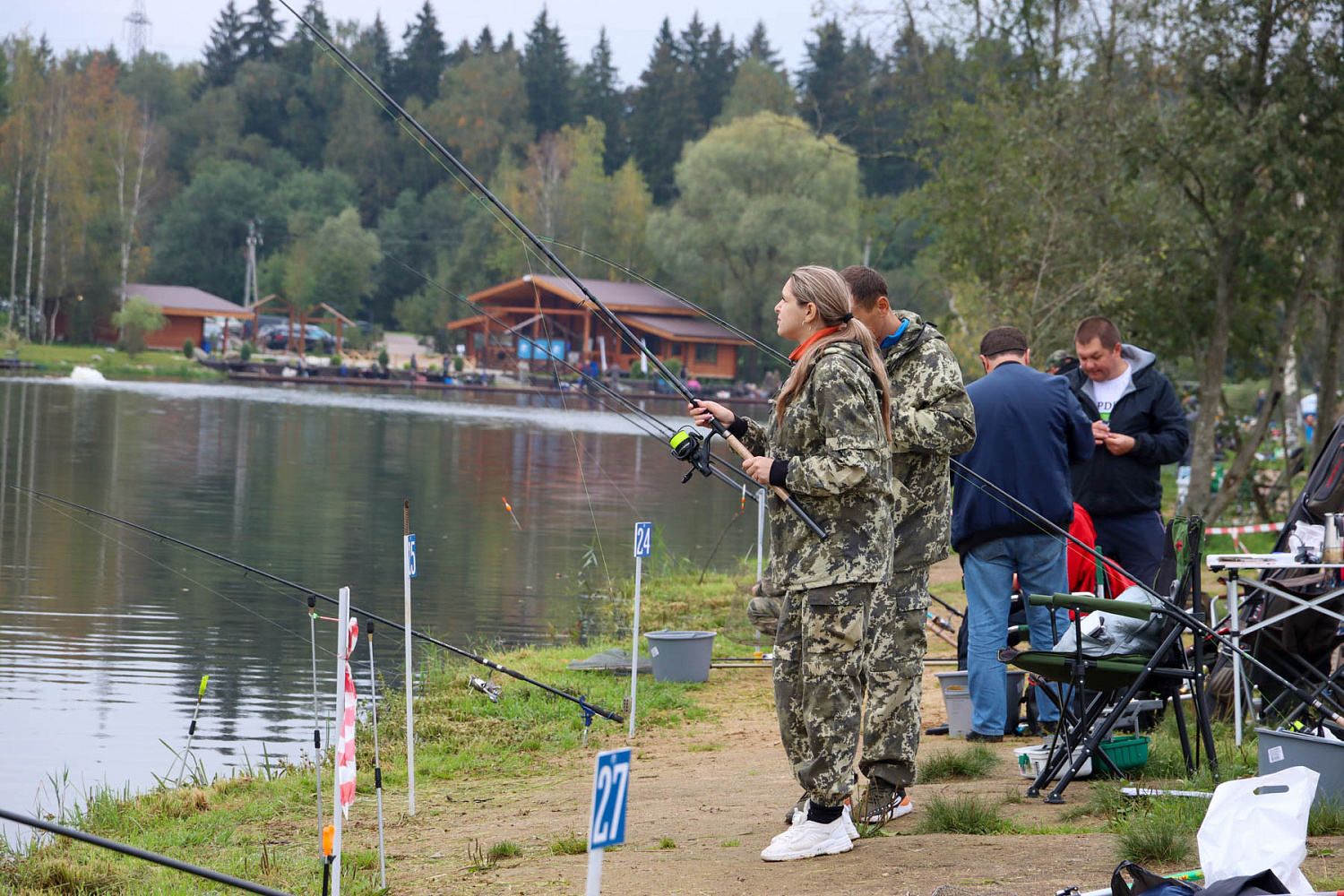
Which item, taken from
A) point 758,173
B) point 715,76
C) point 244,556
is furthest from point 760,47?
point 244,556

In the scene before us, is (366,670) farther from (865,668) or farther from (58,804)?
(865,668)

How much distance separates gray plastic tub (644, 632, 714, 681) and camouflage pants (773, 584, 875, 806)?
3674 mm

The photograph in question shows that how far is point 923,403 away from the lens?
427cm

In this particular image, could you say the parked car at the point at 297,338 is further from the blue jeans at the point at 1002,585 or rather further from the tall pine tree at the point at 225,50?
the blue jeans at the point at 1002,585

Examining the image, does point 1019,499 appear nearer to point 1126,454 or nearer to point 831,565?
point 1126,454

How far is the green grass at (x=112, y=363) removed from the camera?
158ft

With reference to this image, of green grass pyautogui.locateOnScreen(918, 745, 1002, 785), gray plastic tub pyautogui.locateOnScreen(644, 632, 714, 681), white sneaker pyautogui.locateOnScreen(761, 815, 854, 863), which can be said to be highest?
white sneaker pyautogui.locateOnScreen(761, 815, 854, 863)

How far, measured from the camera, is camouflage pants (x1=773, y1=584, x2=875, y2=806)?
361 centimetres

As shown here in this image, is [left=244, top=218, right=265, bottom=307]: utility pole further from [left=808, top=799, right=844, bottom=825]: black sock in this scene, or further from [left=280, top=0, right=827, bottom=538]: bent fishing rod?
[left=808, top=799, right=844, bottom=825]: black sock

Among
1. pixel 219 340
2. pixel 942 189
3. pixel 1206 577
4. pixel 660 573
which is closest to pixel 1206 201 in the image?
pixel 942 189

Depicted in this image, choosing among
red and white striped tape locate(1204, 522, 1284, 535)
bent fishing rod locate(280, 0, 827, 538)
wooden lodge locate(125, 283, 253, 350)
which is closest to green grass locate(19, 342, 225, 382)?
wooden lodge locate(125, 283, 253, 350)

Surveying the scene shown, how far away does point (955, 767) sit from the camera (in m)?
4.71

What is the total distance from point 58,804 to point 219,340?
58272 mm

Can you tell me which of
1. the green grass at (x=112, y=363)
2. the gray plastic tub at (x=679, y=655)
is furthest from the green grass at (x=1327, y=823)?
the green grass at (x=112, y=363)
